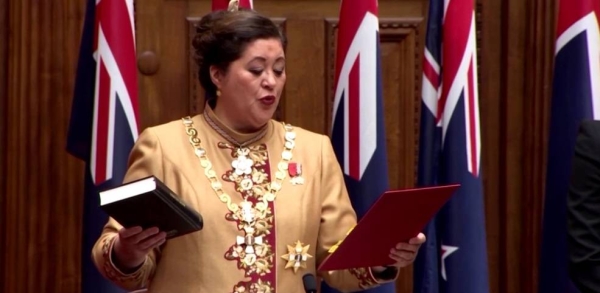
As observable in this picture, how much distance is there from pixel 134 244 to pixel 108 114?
1.11 meters

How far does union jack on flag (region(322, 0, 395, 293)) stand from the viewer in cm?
364

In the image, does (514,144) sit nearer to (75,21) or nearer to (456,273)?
(456,273)

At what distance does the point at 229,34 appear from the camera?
281cm

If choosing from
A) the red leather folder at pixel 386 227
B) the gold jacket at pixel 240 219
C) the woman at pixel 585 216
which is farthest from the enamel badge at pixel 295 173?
the woman at pixel 585 216

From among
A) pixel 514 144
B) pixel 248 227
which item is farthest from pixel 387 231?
pixel 514 144

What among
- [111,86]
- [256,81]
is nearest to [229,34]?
[256,81]

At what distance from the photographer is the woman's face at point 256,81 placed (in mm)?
2803

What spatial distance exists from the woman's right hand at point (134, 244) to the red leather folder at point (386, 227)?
1.24 feet

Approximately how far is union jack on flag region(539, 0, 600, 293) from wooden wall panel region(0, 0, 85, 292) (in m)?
1.60

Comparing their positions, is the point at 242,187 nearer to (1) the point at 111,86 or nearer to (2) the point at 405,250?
(2) the point at 405,250

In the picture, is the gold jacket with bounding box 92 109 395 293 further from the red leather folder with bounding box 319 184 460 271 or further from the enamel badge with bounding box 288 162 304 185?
the red leather folder with bounding box 319 184 460 271

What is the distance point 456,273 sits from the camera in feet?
12.2

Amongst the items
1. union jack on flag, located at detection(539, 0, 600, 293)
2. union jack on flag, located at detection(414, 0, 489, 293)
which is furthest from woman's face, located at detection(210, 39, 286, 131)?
union jack on flag, located at detection(539, 0, 600, 293)

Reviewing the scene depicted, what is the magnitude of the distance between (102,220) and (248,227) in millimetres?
1007
